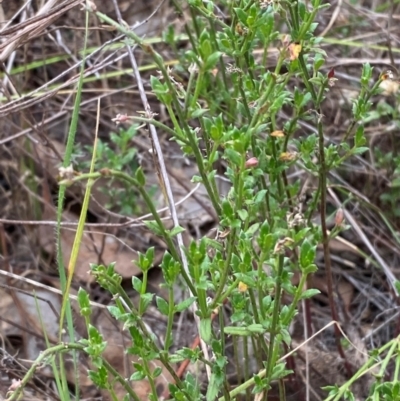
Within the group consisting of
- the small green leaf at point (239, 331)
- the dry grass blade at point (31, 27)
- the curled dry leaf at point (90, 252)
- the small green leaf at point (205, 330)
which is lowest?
the curled dry leaf at point (90, 252)

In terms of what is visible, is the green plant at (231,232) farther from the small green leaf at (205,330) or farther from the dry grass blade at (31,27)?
the dry grass blade at (31,27)

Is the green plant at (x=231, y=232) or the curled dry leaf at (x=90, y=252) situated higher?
the green plant at (x=231, y=232)

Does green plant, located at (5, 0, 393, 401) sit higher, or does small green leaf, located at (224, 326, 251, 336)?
green plant, located at (5, 0, 393, 401)

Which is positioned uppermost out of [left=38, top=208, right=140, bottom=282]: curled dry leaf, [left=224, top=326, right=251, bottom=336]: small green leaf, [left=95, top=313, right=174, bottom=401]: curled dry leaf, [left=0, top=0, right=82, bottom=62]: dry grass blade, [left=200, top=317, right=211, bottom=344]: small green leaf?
[left=0, top=0, right=82, bottom=62]: dry grass blade

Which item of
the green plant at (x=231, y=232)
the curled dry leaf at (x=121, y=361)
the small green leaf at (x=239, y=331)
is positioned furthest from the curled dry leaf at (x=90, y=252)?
the small green leaf at (x=239, y=331)

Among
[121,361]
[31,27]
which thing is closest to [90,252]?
[121,361]

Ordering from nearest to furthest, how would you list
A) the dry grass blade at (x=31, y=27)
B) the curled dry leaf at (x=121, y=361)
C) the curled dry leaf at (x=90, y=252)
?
the dry grass blade at (x=31, y=27), the curled dry leaf at (x=121, y=361), the curled dry leaf at (x=90, y=252)

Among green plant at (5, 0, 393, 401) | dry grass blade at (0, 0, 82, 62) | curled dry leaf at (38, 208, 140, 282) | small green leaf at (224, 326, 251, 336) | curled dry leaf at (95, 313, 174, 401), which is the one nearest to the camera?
green plant at (5, 0, 393, 401)

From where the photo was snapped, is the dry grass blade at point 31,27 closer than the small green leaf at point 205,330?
No

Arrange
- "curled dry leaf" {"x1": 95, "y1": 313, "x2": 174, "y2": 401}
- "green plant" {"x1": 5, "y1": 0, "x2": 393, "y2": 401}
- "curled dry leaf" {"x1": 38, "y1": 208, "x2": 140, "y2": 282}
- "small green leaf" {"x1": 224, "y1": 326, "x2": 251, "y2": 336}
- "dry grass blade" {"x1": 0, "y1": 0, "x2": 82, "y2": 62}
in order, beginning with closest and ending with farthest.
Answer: "green plant" {"x1": 5, "y1": 0, "x2": 393, "y2": 401}, "small green leaf" {"x1": 224, "y1": 326, "x2": 251, "y2": 336}, "dry grass blade" {"x1": 0, "y1": 0, "x2": 82, "y2": 62}, "curled dry leaf" {"x1": 95, "y1": 313, "x2": 174, "y2": 401}, "curled dry leaf" {"x1": 38, "y1": 208, "x2": 140, "y2": 282}

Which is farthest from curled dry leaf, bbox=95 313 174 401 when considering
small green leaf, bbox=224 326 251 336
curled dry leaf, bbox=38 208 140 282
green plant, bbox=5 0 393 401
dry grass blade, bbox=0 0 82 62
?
dry grass blade, bbox=0 0 82 62

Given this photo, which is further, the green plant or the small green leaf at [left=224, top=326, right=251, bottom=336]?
the small green leaf at [left=224, top=326, right=251, bottom=336]

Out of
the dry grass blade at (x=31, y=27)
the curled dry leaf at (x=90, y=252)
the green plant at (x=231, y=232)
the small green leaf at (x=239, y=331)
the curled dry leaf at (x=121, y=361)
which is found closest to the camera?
the green plant at (x=231, y=232)

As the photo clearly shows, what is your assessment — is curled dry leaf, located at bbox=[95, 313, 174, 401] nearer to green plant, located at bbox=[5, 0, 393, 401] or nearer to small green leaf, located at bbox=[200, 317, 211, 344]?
green plant, located at bbox=[5, 0, 393, 401]
